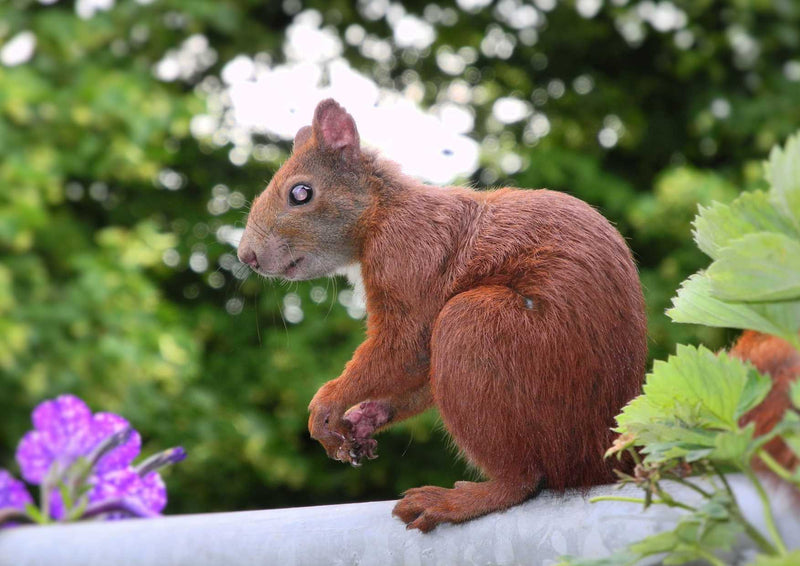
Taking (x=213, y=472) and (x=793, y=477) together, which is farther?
(x=213, y=472)

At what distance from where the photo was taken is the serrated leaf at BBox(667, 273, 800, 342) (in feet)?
1.43

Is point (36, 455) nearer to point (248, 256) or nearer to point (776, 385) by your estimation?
point (248, 256)

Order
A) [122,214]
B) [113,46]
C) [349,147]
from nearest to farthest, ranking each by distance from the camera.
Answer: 1. [349,147]
2. [113,46]
3. [122,214]

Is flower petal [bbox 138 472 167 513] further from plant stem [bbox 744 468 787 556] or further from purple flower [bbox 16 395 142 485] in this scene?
plant stem [bbox 744 468 787 556]

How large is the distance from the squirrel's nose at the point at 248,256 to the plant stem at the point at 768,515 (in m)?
0.61

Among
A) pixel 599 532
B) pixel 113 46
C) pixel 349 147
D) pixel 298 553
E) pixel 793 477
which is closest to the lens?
pixel 793 477

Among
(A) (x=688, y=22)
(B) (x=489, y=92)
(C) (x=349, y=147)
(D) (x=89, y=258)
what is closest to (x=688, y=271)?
(B) (x=489, y=92)

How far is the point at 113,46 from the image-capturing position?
3521 millimetres

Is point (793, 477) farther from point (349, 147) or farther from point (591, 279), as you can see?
point (349, 147)

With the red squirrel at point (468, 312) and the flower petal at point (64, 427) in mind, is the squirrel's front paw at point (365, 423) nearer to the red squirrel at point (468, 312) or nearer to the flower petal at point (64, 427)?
the red squirrel at point (468, 312)

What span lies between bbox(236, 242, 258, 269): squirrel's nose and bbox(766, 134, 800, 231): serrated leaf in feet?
2.03

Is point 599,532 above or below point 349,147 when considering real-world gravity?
below

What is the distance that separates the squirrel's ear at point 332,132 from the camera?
0.96 meters

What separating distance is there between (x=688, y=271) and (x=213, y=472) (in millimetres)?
1986
